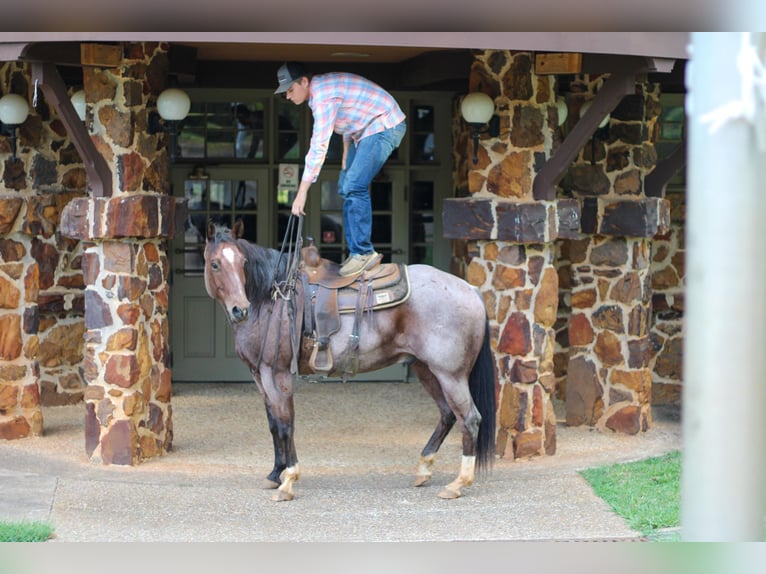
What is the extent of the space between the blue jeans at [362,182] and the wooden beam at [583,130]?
51.0 inches

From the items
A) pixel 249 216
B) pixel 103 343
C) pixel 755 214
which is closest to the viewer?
pixel 755 214

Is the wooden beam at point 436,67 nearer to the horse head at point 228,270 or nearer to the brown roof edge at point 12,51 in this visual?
the horse head at point 228,270

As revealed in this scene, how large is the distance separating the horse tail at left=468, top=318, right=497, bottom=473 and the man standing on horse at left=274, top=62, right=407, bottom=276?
97 centimetres

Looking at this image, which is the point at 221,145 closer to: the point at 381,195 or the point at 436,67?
the point at 381,195

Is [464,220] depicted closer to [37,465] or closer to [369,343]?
[369,343]

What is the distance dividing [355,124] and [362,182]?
1.27 ft

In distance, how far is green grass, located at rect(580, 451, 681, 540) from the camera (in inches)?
264

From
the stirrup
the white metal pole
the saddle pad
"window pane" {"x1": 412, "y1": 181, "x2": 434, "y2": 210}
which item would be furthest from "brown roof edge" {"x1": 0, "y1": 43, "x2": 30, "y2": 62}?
the white metal pole

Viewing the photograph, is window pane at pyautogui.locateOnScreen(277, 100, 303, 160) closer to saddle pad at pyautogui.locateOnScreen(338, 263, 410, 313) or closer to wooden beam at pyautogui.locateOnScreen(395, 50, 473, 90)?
wooden beam at pyautogui.locateOnScreen(395, 50, 473, 90)

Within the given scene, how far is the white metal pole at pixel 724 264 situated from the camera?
2.26 meters

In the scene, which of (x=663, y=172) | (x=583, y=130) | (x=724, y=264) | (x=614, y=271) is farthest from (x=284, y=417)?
(x=724, y=264)
